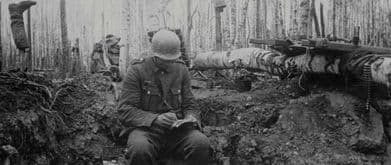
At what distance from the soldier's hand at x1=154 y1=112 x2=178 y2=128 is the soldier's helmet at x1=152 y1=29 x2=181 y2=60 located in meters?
0.58

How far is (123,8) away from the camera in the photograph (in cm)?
928

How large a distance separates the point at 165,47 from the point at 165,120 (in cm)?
73

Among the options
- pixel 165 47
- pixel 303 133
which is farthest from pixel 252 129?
pixel 165 47

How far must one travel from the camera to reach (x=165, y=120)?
3619 mm

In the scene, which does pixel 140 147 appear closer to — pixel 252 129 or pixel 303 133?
pixel 252 129

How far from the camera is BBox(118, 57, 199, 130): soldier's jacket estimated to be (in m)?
3.72

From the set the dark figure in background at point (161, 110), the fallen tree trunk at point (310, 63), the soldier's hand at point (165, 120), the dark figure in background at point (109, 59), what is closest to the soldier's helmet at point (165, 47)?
the dark figure in background at point (161, 110)

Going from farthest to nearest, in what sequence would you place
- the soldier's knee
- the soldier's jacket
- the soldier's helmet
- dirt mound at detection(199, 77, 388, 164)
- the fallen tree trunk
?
dirt mound at detection(199, 77, 388, 164)
the fallen tree trunk
the soldier's helmet
the soldier's jacket
the soldier's knee

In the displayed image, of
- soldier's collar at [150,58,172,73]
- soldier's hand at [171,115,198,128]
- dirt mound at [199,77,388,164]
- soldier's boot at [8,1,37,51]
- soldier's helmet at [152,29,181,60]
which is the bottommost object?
dirt mound at [199,77,388,164]

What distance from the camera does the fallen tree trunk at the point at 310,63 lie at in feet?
13.8

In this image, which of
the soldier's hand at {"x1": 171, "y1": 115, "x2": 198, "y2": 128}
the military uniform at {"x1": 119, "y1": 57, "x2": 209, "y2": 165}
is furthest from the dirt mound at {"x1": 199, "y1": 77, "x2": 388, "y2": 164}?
the soldier's hand at {"x1": 171, "y1": 115, "x2": 198, "y2": 128}

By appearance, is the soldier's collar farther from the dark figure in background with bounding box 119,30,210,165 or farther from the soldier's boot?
the soldier's boot

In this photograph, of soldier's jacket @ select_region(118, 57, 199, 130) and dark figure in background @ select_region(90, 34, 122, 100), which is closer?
soldier's jacket @ select_region(118, 57, 199, 130)

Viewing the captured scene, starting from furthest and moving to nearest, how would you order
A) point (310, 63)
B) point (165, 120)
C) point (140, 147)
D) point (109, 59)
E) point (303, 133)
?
point (109, 59) < point (310, 63) < point (303, 133) < point (165, 120) < point (140, 147)
